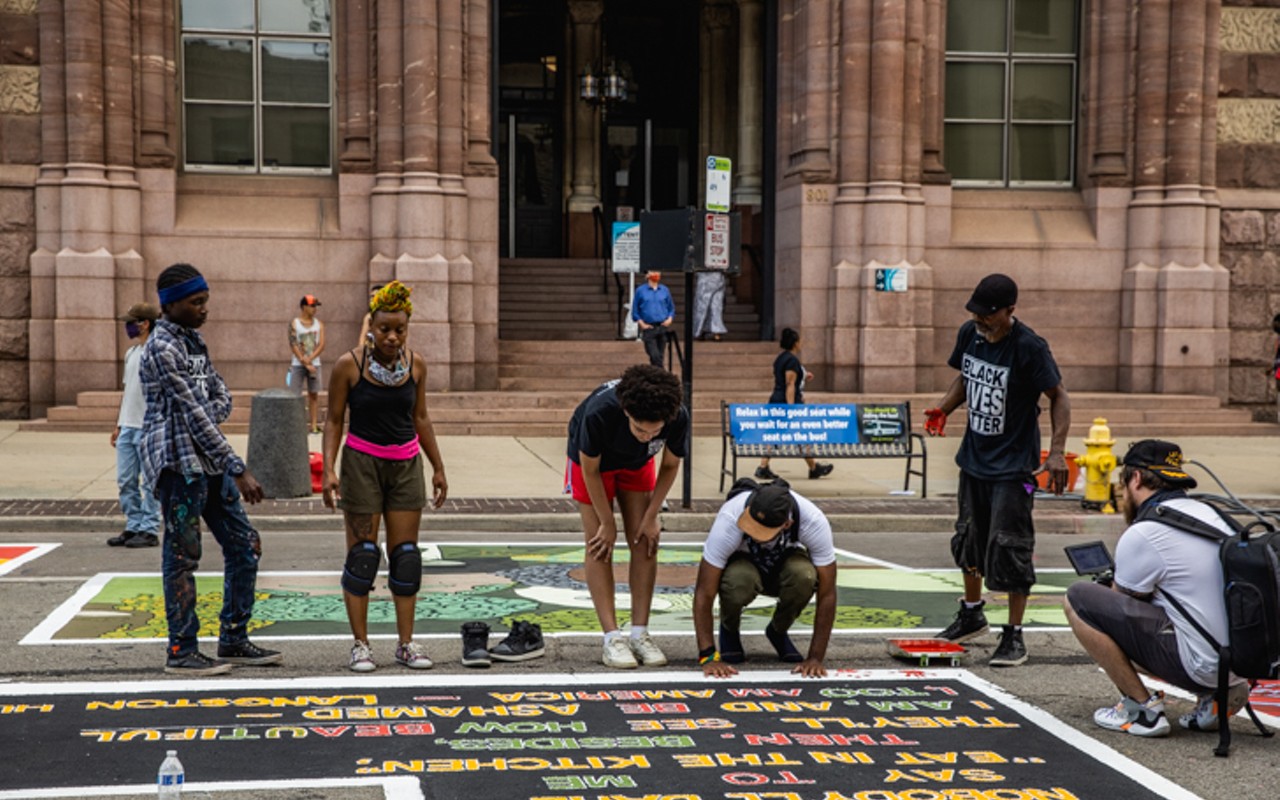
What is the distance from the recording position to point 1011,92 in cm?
2248

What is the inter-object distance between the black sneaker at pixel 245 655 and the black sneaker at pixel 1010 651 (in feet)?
11.4

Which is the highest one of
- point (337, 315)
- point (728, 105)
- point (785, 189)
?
point (728, 105)

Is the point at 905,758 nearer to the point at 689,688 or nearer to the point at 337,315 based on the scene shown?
the point at 689,688

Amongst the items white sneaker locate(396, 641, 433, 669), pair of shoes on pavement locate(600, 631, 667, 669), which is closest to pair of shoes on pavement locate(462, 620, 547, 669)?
white sneaker locate(396, 641, 433, 669)

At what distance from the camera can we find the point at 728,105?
28.3 metres

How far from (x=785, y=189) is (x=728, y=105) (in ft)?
21.5

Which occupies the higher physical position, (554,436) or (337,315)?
(337,315)

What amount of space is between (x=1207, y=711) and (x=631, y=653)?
8.50 feet

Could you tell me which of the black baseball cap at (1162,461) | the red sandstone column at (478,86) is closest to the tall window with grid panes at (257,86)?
the red sandstone column at (478,86)

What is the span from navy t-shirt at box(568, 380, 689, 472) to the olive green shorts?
0.79 m

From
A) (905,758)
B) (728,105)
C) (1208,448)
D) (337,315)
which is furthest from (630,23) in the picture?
(905,758)

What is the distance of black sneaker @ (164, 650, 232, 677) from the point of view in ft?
23.1

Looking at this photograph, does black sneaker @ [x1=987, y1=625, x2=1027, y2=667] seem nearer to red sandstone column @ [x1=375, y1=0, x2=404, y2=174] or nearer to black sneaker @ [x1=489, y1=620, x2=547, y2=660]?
black sneaker @ [x1=489, y1=620, x2=547, y2=660]

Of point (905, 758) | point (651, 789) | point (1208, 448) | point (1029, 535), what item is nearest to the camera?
point (651, 789)
